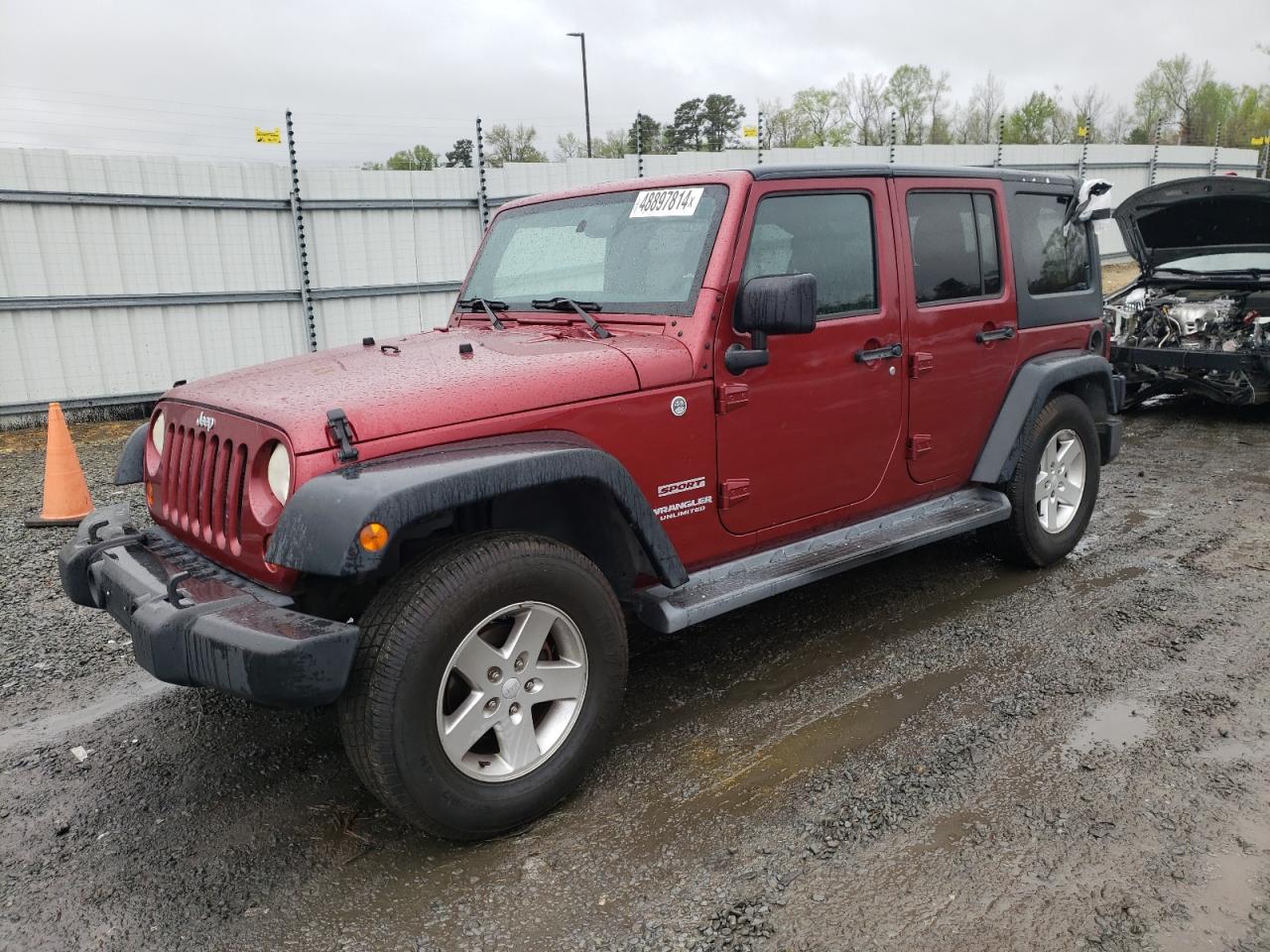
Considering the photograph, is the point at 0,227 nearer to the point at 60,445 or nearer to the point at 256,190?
the point at 256,190

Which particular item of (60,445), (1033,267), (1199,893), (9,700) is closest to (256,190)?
(60,445)

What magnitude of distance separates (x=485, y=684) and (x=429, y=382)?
36.6 inches

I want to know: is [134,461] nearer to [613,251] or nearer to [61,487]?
[613,251]

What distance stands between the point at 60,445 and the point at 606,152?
3005cm

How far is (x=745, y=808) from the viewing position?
289 cm

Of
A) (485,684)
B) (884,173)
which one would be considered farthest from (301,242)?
(485,684)

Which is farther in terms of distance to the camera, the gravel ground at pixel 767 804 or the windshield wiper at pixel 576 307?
the windshield wiper at pixel 576 307

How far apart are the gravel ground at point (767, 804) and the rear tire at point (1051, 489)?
37cm

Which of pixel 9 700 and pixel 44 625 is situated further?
pixel 44 625

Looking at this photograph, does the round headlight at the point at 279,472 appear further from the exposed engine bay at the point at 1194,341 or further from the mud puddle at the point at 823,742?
the exposed engine bay at the point at 1194,341

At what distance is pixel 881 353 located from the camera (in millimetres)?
3877

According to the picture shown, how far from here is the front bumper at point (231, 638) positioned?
2332mm

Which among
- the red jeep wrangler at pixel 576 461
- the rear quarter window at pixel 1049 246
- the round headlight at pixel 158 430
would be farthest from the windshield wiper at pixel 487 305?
the rear quarter window at pixel 1049 246

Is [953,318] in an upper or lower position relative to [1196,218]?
lower
